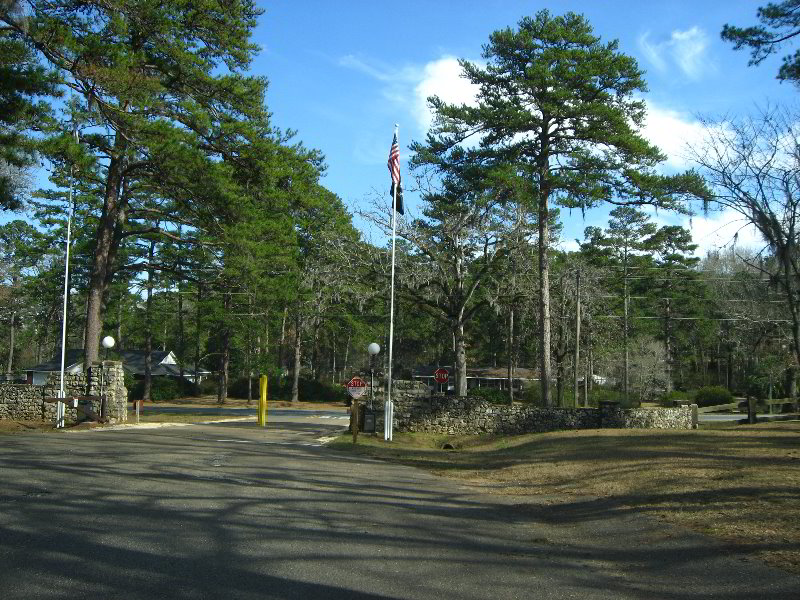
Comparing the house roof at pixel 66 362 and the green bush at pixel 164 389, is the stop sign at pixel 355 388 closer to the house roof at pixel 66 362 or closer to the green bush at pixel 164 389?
the green bush at pixel 164 389

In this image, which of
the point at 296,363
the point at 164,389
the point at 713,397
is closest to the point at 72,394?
the point at 296,363

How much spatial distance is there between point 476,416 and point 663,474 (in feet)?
47.0

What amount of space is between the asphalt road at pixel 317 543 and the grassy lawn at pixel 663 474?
1.53 feet

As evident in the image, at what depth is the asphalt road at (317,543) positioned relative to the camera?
6035mm

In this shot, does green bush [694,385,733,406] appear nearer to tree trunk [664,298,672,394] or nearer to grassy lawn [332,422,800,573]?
tree trunk [664,298,672,394]

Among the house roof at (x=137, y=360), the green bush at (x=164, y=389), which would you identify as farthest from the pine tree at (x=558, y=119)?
the house roof at (x=137, y=360)

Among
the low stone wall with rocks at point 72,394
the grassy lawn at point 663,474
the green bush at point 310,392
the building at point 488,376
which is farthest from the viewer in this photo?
the building at point 488,376

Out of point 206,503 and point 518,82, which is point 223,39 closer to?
point 518,82

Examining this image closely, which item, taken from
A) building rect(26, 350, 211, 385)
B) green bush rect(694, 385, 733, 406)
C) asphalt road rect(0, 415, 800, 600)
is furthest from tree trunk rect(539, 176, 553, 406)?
building rect(26, 350, 211, 385)

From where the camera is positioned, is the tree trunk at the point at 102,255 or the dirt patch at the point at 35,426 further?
the tree trunk at the point at 102,255

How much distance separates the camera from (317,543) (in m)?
7.48

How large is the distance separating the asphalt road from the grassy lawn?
466mm

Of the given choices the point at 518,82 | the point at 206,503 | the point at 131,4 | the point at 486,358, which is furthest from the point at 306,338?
the point at 206,503

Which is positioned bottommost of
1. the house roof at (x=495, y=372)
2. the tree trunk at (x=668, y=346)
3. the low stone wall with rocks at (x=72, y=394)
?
the low stone wall with rocks at (x=72, y=394)
